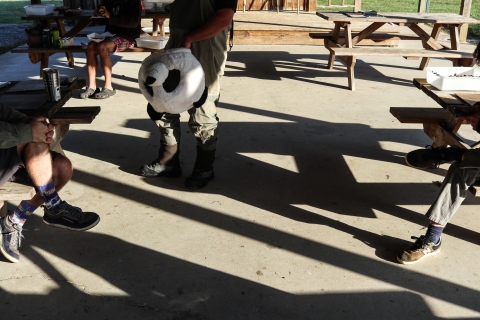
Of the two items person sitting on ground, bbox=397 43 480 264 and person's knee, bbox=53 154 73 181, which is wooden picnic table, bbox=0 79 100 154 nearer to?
person's knee, bbox=53 154 73 181

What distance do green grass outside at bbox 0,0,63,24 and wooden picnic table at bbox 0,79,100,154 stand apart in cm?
886

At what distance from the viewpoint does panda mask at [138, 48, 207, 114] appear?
2.79m

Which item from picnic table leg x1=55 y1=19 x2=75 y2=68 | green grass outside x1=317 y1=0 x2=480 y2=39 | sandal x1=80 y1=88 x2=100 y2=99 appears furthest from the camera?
green grass outside x1=317 y1=0 x2=480 y2=39

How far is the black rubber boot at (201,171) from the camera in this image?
142 inches

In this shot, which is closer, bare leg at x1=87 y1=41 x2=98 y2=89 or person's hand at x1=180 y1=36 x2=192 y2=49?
person's hand at x1=180 y1=36 x2=192 y2=49

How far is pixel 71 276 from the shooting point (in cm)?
262

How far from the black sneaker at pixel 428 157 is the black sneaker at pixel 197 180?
1426 millimetres

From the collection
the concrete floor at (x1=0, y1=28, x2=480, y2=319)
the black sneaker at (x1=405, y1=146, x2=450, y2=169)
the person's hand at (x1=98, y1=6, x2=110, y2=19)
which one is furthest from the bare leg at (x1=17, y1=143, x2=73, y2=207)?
the person's hand at (x1=98, y1=6, x2=110, y2=19)

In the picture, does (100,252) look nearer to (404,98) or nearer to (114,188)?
(114,188)

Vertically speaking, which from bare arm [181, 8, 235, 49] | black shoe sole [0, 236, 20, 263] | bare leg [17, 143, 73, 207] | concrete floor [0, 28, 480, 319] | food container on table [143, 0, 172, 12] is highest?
bare arm [181, 8, 235, 49]

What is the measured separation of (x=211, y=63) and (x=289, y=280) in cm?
160

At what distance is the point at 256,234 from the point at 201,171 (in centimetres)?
82

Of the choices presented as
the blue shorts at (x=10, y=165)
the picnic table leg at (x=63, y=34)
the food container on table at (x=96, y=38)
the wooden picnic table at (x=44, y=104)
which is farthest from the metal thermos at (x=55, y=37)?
the blue shorts at (x=10, y=165)

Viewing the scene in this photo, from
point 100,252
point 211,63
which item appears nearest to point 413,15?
A: point 211,63
